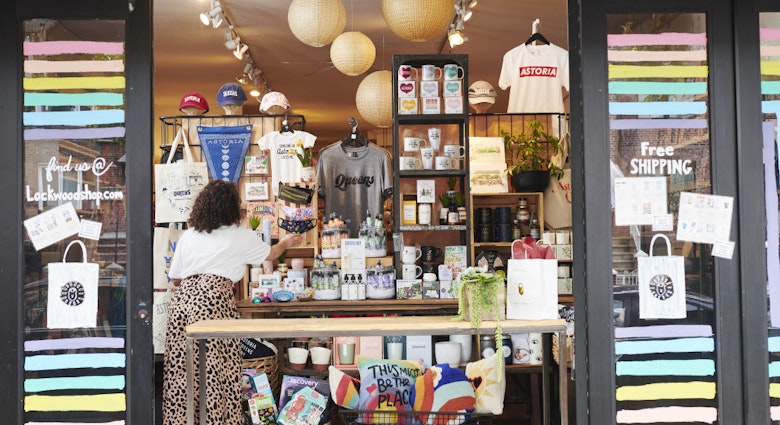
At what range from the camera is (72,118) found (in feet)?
11.1

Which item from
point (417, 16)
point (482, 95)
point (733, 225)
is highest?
point (417, 16)

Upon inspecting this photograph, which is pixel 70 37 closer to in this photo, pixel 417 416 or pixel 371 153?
pixel 417 416

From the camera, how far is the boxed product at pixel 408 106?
18.4 ft

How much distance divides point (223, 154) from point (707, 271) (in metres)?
4.06

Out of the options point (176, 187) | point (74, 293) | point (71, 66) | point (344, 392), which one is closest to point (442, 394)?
point (344, 392)

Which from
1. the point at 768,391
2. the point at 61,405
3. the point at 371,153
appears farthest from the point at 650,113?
the point at 371,153

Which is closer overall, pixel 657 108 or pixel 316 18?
pixel 657 108

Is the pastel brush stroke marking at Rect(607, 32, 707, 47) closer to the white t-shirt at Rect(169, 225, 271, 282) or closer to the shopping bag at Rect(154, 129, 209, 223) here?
the white t-shirt at Rect(169, 225, 271, 282)

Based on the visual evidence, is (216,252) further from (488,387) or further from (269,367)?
(488,387)

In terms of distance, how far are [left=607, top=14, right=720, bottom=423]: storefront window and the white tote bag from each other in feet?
0.94

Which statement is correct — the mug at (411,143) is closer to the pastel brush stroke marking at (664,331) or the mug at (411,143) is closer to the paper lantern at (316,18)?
the paper lantern at (316,18)

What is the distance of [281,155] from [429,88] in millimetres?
1509

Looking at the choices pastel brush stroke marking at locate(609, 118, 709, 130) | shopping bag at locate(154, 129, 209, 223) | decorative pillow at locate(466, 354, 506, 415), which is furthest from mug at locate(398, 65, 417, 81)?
pastel brush stroke marking at locate(609, 118, 709, 130)

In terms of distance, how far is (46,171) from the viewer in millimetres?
3395
